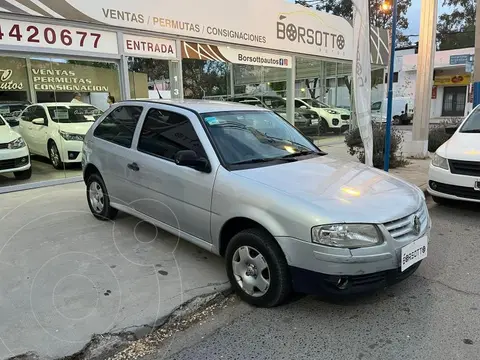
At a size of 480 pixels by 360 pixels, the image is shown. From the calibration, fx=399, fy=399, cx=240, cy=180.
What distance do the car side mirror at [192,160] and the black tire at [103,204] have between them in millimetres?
1999

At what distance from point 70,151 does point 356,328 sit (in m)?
7.18

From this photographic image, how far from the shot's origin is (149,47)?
9195 mm

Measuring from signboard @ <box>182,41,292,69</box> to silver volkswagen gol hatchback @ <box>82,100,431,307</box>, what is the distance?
18.1ft

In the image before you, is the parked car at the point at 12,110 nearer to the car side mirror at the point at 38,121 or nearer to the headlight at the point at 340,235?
the car side mirror at the point at 38,121

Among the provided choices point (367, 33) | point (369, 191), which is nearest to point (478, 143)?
point (367, 33)

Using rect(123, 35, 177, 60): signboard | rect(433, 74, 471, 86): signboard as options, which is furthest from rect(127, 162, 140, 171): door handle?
rect(433, 74, 471, 86): signboard

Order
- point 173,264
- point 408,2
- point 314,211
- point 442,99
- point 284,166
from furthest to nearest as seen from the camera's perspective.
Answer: point 408,2, point 442,99, point 173,264, point 284,166, point 314,211

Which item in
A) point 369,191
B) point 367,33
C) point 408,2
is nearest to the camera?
point 369,191

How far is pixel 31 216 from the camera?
5.91 metres

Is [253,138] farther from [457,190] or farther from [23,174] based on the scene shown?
[23,174]

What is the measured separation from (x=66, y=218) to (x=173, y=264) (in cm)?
236

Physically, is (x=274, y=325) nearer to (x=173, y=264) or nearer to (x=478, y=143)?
(x=173, y=264)

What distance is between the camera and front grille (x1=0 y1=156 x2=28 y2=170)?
7.38m

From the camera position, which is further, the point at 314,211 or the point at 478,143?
the point at 478,143
